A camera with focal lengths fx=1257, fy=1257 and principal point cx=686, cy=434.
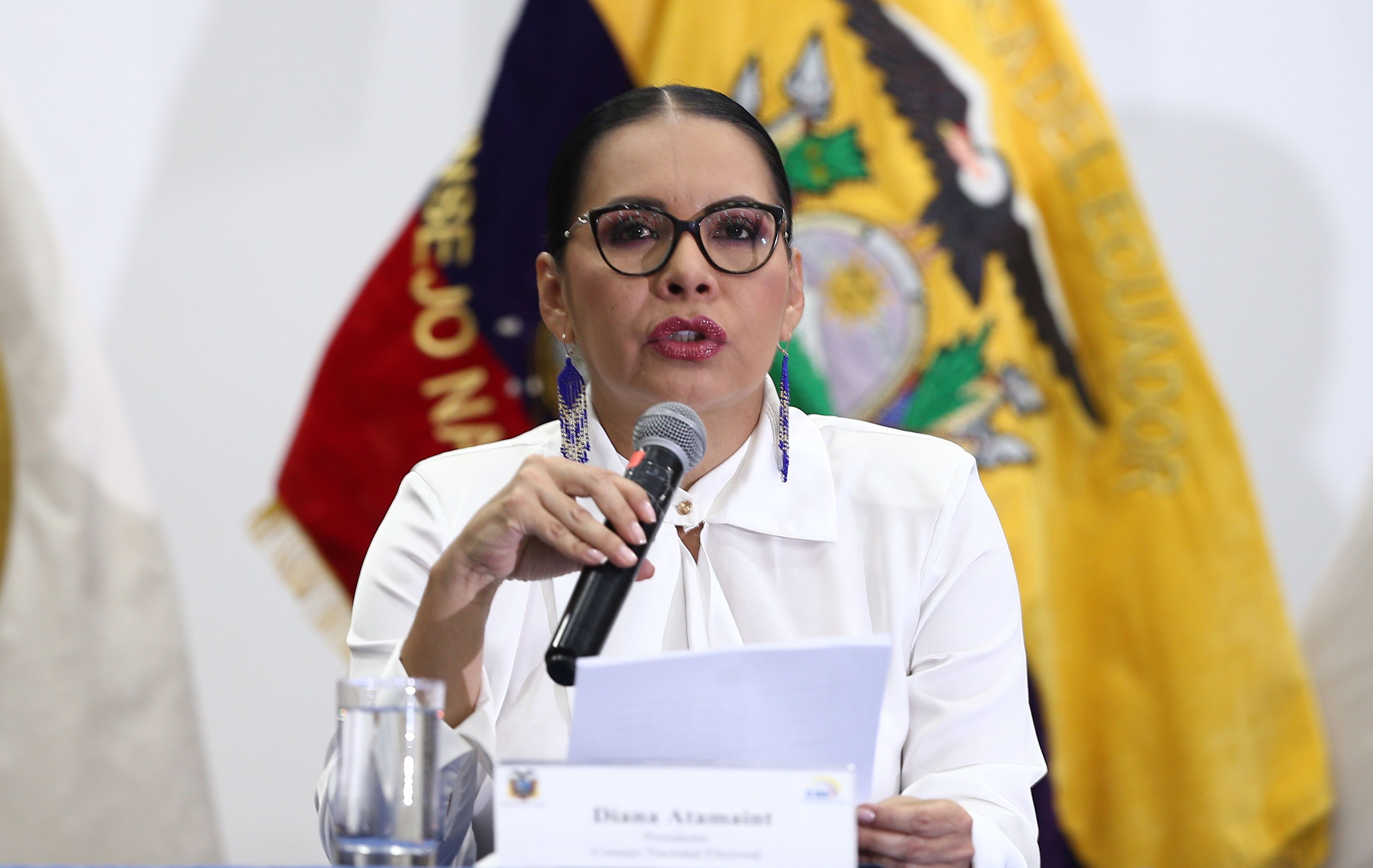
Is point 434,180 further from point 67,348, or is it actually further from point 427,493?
point 427,493

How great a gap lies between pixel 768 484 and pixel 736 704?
0.61m

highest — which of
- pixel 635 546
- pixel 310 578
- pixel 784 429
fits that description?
pixel 784 429

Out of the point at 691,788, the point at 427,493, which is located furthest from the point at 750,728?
the point at 427,493

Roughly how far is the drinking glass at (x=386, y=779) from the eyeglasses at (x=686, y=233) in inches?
24.2

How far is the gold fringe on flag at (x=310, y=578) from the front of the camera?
240 cm

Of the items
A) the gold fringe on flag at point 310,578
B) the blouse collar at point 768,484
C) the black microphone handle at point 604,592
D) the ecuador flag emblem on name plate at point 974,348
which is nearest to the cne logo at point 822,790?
the black microphone handle at point 604,592

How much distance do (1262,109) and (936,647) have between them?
172 cm

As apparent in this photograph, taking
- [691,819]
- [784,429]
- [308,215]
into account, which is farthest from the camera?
[308,215]

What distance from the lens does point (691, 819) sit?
→ 0.81 meters

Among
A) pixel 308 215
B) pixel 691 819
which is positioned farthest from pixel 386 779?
pixel 308 215

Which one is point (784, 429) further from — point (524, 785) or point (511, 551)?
point (524, 785)

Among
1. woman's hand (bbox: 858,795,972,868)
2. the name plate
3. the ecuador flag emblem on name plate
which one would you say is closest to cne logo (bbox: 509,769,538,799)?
the name plate

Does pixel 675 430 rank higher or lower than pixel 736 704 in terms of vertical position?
higher

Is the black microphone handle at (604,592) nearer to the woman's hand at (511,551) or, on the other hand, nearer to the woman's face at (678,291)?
the woman's hand at (511,551)
